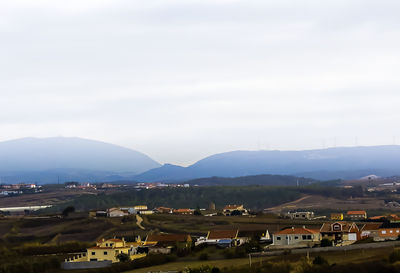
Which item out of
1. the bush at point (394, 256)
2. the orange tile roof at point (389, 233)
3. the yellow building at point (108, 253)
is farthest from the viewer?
the yellow building at point (108, 253)

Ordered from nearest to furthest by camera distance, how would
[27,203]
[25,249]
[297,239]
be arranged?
1. [297,239]
2. [25,249]
3. [27,203]

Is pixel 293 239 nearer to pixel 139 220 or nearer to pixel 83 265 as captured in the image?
pixel 83 265

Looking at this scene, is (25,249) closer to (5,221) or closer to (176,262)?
(176,262)

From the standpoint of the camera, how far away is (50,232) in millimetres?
89625

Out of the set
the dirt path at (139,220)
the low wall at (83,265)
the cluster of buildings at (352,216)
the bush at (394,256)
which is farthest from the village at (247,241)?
the cluster of buildings at (352,216)

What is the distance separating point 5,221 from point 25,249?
32.7 metres

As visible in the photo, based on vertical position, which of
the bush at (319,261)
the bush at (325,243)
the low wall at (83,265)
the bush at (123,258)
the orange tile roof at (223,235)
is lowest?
the low wall at (83,265)

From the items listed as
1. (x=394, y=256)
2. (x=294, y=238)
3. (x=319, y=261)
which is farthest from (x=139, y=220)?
(x=394, y=256)

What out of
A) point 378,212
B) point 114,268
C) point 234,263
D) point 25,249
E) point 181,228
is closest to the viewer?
point 234,263

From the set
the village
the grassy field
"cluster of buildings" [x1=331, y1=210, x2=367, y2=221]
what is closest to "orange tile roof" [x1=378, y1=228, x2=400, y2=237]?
the village

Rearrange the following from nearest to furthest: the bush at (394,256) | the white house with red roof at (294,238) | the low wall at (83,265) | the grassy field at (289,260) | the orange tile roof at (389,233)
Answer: the bush at (394,256), the grassy field at (289,260), the low wall at (83,265), the white house with red roof at (294,238), the orange tile roof at (389,233)

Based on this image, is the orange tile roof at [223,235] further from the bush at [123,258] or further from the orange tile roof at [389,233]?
the orange tile roof at [389,233]

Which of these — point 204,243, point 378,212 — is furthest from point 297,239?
point 378,212

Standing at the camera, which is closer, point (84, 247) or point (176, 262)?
point (176, 262)
